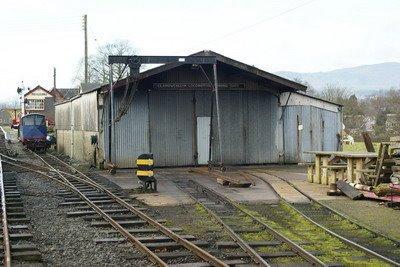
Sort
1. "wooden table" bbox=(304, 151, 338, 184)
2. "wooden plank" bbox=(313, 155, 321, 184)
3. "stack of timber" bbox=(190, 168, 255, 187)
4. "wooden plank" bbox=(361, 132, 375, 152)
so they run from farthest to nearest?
"wooden plank" bbox=(313, 155, 321, 184) < "wooden table" bbox=(304, 151, 338, 184) < "wooden plank" bbox=(361, 132, 375, 152) < "stack of timber" bbox=(190, 168, 255, 187)

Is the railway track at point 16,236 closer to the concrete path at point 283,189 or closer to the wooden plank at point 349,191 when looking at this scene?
the concrete path at point 283,189

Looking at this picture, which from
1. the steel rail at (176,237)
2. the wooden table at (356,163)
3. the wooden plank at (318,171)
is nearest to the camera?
the steel rail at (176,237)

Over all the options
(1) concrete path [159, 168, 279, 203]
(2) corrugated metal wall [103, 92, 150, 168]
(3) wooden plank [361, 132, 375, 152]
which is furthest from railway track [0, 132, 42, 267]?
(3) wooden plank [361, 132, 375, 152]

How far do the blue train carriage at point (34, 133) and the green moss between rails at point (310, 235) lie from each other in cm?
2899

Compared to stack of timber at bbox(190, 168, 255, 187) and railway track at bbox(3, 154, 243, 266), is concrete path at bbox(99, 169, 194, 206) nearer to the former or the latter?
railway track at bbox(3, 154, 243, 266)

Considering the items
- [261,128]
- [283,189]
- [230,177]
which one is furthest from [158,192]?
[261,128]

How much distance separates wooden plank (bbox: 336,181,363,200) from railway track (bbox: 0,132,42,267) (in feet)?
27.2

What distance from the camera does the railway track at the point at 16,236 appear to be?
8.77m

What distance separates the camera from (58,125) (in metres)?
42.8

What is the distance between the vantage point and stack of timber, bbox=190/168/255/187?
17484 mm

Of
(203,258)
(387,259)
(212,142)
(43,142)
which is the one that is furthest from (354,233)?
(43,142)

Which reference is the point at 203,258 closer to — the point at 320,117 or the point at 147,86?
the point at 147,86

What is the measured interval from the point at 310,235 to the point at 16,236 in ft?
18.1

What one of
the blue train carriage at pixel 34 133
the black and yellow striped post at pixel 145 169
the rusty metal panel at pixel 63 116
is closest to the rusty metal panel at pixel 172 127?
the black and yellow striped post at pixel 145 169
